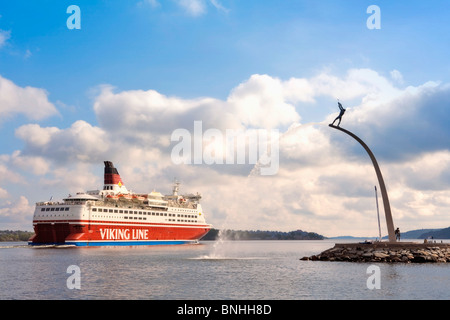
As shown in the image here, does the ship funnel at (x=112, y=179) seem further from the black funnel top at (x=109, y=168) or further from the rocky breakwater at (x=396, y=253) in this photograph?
the rocky breakwater at (x=396, y=253)

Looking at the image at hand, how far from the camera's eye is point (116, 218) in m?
99.9

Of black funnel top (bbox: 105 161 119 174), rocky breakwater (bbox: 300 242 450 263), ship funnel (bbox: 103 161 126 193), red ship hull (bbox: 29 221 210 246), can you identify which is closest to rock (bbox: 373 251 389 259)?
rocky breakwater (bbox: 300 242 450 263)

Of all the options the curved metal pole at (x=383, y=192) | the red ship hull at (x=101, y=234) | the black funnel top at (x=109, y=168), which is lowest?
the red ship hull at (x=101, y=234)

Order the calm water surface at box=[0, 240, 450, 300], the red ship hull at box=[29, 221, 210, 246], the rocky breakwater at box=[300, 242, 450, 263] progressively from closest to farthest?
the calm water surface at box=[0, 240, 450, 300]
the rocky breakwater at box=[300, 242, 450, 263]
the red ship hull at box=[29, 221, 210, 246]

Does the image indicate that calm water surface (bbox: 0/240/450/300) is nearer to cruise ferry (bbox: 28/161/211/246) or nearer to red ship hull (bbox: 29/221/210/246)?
red ship hull (bbox: 29/221/210/246)

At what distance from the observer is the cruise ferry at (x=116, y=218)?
92.0m

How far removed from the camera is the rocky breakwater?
47281 millimetres

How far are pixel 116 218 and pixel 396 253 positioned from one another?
67.4 metres

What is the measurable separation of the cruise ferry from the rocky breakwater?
192ft

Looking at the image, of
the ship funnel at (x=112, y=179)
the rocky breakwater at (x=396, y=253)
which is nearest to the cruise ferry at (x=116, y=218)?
the ship funnel at (x=112, y=179)

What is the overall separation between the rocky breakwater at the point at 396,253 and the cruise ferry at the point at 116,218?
5848cm
